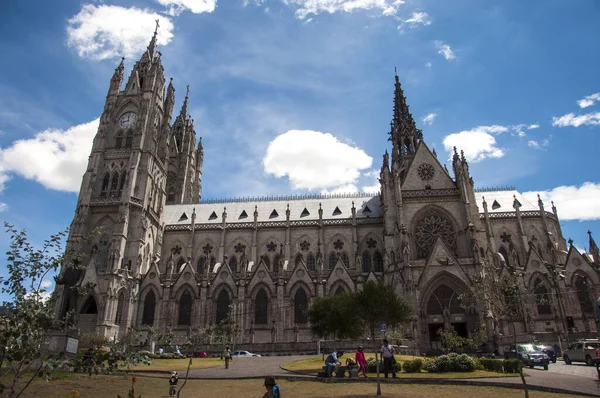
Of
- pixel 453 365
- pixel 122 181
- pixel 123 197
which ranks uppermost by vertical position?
pixel 122 181

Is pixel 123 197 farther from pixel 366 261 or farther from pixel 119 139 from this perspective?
pixel 366 261

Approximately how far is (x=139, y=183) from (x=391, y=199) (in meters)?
31.7

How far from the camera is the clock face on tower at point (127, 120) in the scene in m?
57.8

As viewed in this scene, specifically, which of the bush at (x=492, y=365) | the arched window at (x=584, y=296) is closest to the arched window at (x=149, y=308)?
the bush at (x=492, y=365)

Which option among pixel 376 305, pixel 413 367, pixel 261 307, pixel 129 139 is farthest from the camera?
pixel 129 139

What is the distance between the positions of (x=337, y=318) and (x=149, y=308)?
25.8 meters

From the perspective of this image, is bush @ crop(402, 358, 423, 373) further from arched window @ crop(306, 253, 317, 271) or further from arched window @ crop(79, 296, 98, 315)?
arched window @ crop(79, 296, 98, 315)

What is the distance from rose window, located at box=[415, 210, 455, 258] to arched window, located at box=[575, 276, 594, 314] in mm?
13200

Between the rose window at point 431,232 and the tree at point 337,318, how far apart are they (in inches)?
637

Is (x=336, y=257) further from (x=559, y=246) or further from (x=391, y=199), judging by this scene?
(x=559, y=246)

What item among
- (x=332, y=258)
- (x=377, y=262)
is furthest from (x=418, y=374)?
(x=332, y=258)

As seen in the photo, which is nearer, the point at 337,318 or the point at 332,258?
the point at 337,318

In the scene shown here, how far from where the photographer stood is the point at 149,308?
163ft

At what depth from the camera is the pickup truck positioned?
2680 cm
